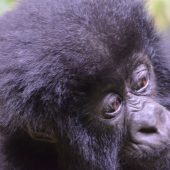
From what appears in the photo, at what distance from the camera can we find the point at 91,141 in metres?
2.87

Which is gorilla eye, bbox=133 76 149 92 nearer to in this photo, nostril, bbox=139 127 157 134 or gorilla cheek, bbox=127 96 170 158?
gorilla cheek, bbox=127 96 170 158

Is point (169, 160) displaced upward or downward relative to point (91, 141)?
downward

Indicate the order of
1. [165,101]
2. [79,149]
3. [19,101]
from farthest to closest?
[165,101], [79,149], [19,101]

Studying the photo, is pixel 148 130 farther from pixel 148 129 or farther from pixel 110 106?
pixel 110 106

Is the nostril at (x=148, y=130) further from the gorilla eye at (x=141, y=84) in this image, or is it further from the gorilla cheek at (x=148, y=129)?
the gorilla eye at (x=141, y=84)

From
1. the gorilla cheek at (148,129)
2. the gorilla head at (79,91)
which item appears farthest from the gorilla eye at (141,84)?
the gorilla cheek at (148,129)

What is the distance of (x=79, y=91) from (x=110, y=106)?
0.22 meters

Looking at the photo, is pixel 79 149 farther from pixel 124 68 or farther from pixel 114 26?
pixel 114 26

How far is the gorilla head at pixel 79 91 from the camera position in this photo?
8.85 feet

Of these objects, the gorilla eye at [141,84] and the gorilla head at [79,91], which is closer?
the gorilla head at [79,91]

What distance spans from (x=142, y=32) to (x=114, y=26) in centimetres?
25

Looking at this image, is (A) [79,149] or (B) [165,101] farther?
(B) [165,101]

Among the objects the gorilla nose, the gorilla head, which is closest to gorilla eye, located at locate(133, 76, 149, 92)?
the gorilla head

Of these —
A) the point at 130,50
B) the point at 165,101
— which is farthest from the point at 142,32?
the point at 165,101
